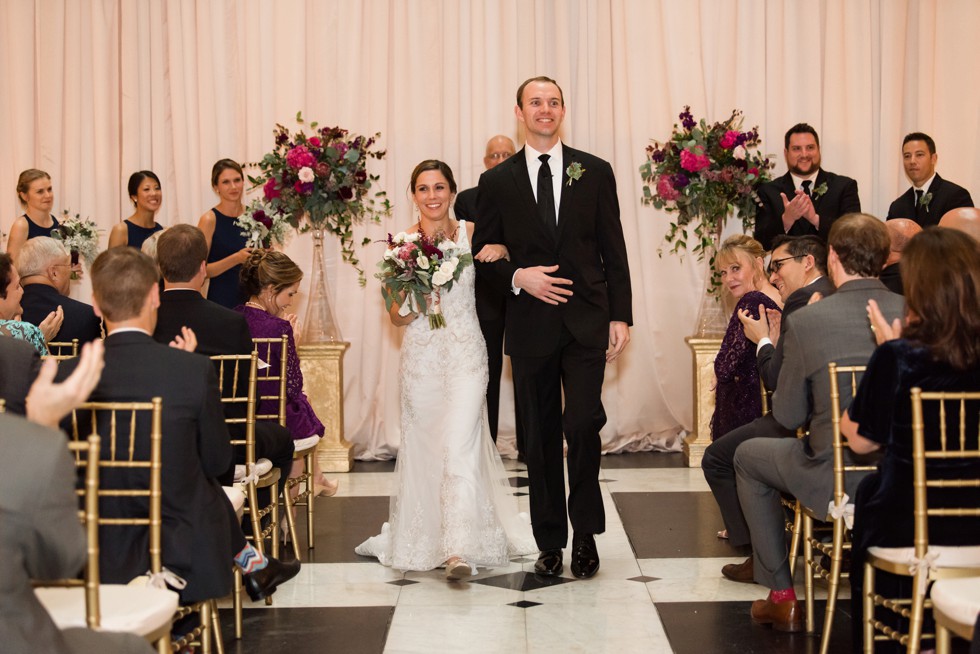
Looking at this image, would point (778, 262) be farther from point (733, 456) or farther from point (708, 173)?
point (708, 173)

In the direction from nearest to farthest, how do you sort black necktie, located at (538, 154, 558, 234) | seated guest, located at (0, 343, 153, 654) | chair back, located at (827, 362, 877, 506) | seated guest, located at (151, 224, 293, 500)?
seated guest, located at (0, 343, 153, 654) < chair back, located at (827, 362, 877, 506) < seated guest, located at (151, 224, 293, 500) < black necktie, located at (538, 154, 558, 234)

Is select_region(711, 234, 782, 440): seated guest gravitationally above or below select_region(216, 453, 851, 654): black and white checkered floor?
above

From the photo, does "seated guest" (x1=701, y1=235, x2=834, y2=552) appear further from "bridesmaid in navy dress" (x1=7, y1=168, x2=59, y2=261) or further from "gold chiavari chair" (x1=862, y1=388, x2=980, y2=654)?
"bridesmaid in navy dress" (x1=7, y1=168, x2=59, y2=261)

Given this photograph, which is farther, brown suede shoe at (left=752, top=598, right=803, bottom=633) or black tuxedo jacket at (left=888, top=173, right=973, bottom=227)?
black tuxedo jacket at (left=888, top=173, right=973, bottom=227)

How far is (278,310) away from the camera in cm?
574

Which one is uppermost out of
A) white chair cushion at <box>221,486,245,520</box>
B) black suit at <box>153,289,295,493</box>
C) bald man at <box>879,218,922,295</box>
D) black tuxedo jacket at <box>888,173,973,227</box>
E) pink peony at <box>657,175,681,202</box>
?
pink peony at <box>657,175,681,202</box>

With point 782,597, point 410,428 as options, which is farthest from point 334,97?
point 782,597

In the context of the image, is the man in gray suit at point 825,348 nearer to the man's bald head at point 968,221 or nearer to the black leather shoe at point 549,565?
the black leather shoe at point 549,565

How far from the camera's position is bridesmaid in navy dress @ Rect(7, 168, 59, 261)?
715 centimetres

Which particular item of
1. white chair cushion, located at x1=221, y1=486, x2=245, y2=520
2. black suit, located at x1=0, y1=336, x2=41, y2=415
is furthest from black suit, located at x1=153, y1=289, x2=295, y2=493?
black suit, located at x1=0, y1=336, x2=41, y2=415

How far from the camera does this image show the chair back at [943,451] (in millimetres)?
3068

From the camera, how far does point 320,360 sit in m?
7.58

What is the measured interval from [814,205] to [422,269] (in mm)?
3511

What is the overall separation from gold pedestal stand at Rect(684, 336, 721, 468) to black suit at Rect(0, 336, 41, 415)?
16.6 ft
